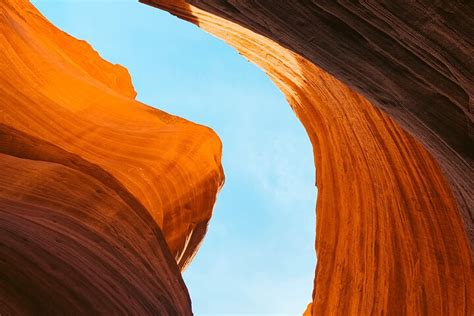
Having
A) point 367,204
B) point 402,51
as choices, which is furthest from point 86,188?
point 402,51

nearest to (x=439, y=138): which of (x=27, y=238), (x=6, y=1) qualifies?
(x=27, y=238)

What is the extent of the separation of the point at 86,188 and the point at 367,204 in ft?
14.7

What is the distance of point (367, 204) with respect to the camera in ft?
31.0

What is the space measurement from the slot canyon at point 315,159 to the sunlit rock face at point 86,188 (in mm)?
23

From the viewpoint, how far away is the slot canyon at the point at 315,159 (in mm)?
4352

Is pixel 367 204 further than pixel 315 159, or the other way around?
pixel 315 159

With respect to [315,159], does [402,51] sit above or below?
below

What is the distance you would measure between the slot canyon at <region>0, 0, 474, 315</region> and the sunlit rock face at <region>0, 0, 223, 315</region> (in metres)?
0.02

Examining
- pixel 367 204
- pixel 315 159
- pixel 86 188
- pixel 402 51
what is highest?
pixel 315 159

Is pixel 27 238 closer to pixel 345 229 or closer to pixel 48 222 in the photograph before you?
pixel 48 222

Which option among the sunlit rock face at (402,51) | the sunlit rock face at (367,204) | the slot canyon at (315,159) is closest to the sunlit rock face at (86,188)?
the slot canyon at (315,159)

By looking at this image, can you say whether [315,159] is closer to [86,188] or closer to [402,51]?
[86,188]

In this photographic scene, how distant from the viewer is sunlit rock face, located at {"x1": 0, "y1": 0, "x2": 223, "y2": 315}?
707cm

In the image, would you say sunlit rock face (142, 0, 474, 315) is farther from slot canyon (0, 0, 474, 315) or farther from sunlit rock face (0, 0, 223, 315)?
sunlit rock face (0, 0, 223, 315)
